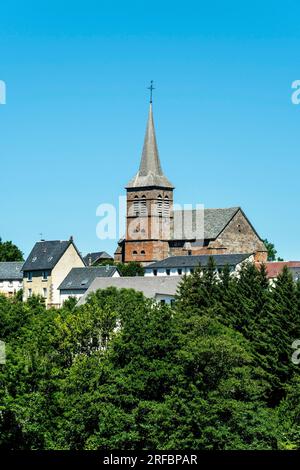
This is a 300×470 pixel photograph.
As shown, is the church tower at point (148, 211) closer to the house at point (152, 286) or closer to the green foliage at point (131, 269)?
the green foliage at point (131, 269)

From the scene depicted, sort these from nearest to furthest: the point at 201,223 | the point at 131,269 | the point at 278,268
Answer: the point at 278,268
the point at 131,269
the point at 201,223

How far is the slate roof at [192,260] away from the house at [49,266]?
10.1m

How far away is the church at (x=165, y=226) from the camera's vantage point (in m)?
135

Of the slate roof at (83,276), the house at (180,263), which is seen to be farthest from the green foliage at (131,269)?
the slate roof at (83,276)

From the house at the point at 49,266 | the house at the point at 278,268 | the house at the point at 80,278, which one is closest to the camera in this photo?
the house at the point at 278,268

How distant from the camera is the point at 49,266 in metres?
116

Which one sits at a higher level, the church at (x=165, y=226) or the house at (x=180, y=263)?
the church at (x=165, y=226)

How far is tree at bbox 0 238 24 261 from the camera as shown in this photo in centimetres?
14075

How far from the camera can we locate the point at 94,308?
2297 inches

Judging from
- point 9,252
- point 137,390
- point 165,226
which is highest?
point 165,226

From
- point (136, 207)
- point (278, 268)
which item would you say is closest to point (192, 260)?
point (278, 268)

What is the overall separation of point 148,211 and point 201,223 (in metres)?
6.35

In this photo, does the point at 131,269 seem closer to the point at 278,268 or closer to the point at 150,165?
the point at 278,268

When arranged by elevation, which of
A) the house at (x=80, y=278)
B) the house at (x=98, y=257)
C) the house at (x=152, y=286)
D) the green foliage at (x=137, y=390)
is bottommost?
the green foliage at (x=137, y=390)
